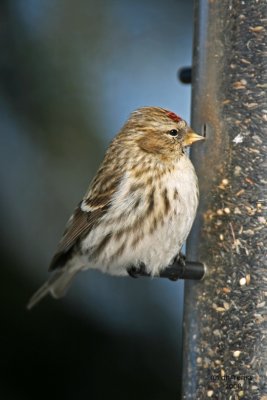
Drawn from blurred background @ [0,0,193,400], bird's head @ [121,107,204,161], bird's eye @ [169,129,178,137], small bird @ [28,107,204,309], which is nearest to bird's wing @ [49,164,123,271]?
small bird @ [28,107,204,309]

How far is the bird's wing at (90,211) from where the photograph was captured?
5.88 metres

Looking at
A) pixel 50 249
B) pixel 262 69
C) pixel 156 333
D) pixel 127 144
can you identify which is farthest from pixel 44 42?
pixel 262 69

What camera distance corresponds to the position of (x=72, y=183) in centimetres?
834

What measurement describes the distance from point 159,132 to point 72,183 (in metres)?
2.58

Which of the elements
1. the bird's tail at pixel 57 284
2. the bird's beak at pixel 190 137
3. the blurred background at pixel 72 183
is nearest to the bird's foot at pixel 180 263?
the bird's beak at pixel 190 137

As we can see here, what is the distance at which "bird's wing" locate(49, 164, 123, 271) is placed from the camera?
5.88 meters

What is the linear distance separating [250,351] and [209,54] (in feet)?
4.82

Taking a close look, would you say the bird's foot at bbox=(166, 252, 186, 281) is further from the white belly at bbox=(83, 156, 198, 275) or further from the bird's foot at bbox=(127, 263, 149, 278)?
the bird's foot at bbox=(127, 263, 149, 278)

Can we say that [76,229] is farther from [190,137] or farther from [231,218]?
[231,218]

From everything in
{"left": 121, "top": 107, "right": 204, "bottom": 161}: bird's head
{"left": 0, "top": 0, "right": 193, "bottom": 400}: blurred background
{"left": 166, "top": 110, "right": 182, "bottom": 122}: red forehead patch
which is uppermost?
{"left": 166, "top": 110, "right": 182, "bottom": 122}: red forehead patch

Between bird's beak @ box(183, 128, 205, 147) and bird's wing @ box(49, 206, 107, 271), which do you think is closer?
bird's beak @ box(183, 128, 205, 147)

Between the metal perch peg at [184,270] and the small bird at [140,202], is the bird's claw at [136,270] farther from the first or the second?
the metal perch peg at [184,270]

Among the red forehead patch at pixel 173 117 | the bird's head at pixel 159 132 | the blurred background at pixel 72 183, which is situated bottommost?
the blurred background at pixel 72 183

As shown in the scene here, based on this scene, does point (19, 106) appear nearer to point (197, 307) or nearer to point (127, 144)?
point (127, 144)
